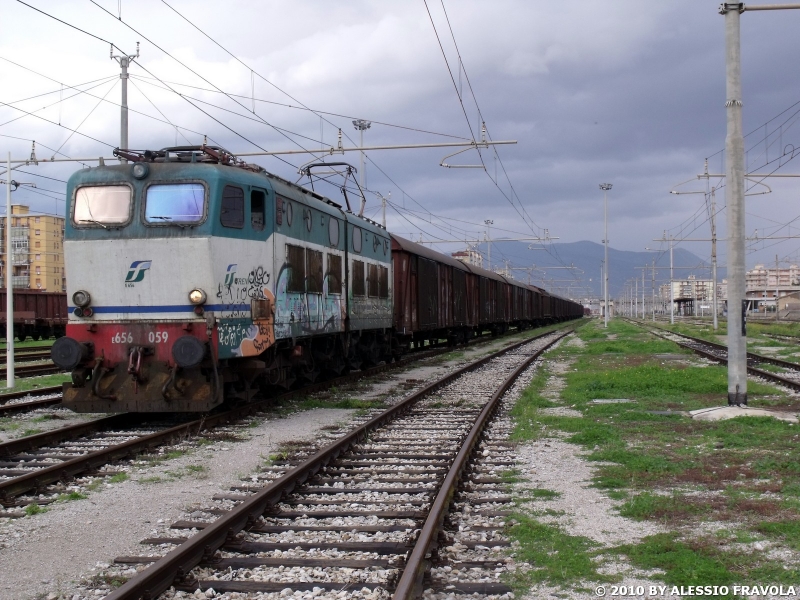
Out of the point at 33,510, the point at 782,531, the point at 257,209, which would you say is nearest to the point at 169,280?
the point at 257,209

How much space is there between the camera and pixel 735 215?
12.1 metres

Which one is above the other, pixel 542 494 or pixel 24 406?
pixel 24 406

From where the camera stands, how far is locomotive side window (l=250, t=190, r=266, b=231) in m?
11.6

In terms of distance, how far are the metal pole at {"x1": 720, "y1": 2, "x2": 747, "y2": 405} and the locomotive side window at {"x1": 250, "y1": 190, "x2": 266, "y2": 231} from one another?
7088 millimetres

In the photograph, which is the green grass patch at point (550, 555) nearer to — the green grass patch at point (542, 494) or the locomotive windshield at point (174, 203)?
the green grass patch at point (542, 494)

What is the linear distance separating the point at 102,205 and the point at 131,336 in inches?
77.0

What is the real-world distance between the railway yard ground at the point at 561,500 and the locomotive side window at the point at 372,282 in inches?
197

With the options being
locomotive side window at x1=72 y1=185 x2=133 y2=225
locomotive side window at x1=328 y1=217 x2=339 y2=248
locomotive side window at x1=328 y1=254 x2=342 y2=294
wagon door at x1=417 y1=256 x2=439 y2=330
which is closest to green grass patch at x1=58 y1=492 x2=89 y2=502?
locomotive side window at x1=72 y1=185 x2=133 y2=225

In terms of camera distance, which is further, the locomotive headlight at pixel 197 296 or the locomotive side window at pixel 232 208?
the locomotive side window at pixel 232 208

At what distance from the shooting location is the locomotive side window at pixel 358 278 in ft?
55.7

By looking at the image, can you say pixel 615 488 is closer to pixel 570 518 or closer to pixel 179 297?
pixel 570 518

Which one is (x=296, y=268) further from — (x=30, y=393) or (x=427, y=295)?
(x=427, y=295)

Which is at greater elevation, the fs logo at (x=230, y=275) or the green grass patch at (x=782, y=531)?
the fs logo at (x=230, y=275)

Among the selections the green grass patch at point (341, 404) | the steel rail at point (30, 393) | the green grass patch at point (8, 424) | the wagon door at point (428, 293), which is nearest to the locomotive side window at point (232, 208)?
the green grass patch at point (341, 404)
